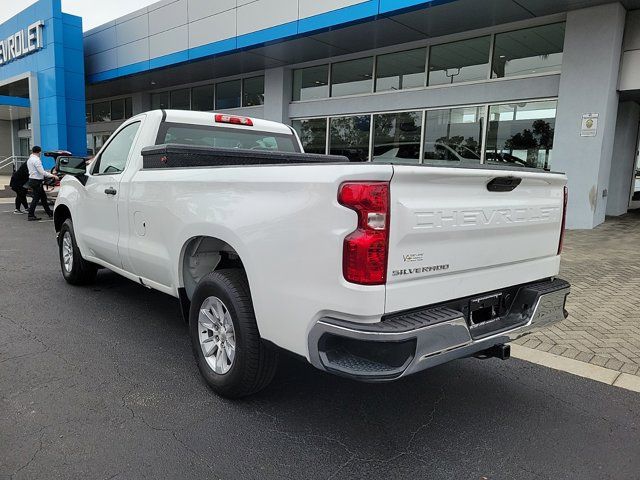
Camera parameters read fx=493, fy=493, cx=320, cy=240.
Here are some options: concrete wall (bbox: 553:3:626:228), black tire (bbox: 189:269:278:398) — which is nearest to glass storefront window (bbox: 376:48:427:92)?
concrete wall (bbox: 553:3:626:228)

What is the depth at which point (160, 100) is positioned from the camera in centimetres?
2208

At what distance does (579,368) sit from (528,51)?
933 cm

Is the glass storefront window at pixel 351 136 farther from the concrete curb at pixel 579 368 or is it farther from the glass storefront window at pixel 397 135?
the concrete curb at pixel 579 368

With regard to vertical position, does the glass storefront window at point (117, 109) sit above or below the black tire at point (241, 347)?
above

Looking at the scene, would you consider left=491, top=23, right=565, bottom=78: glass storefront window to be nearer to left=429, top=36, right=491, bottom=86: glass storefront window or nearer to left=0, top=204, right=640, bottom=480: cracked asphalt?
left=429, top=36, right=491, bottom=86: glass storefront window

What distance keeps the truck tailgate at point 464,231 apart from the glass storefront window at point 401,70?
10.5 m

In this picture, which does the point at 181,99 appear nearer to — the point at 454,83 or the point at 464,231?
the point at 454,83

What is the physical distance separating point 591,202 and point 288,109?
9.79m

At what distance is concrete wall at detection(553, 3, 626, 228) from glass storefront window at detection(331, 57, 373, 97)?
18.0ft

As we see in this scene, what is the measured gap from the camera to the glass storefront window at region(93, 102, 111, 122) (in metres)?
25.1

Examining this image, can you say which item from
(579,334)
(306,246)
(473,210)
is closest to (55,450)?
(306,246)

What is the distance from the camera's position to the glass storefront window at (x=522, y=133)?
432 inches

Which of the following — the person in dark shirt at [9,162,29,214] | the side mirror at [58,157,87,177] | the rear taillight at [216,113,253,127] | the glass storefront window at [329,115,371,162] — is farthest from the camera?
the glass storefront window at [329,115,371,162]

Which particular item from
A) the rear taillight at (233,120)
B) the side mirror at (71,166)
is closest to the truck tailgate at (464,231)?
the rear taillight at (233,120)
